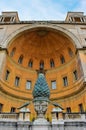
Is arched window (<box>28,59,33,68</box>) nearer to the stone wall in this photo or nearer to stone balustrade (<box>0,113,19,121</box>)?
stone balustrade (<box>0,113,19,121</box>)

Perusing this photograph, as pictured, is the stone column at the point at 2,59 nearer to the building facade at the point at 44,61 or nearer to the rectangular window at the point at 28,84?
the building facade at the point at 44,61

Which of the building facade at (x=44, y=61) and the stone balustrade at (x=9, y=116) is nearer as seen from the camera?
the stone balustrade at (x=9, y=116)

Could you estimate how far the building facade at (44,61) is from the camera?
23.3 m

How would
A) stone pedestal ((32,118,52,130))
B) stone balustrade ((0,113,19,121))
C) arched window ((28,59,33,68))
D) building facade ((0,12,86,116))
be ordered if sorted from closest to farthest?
1. stone pedestal ((32,118,52,130))
2. stone balustrade ((0,113,19,121))
3. building facade ((0,12,86,116))
4. arched window ((28,59,33,68))

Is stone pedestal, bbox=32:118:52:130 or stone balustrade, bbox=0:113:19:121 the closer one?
stone pedestal, bbox=32:118:52:130

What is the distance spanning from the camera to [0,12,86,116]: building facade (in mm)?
23297

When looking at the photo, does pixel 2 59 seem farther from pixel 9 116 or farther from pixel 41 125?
pixel 41 125

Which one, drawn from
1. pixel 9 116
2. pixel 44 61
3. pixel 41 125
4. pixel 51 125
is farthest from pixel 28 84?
pixel 41 125

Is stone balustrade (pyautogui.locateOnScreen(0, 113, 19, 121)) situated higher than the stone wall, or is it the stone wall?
stone balustrade (pyautogui.locateOnScreen(0, 113, 19, 121))

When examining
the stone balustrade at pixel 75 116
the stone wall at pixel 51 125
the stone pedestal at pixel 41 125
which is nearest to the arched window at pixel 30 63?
the stone balustrade at pixel 75 116

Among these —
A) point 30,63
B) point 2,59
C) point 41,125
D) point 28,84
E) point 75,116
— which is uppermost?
point 30,63

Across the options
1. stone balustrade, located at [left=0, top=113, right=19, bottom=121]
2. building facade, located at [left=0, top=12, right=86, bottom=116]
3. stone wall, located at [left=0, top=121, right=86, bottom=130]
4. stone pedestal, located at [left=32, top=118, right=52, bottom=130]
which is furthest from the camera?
building facade, located at [left=0, top=12, right=86, bottom=116]

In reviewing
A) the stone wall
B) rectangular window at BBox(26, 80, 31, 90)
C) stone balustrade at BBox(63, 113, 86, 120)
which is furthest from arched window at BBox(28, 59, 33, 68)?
the stone wall

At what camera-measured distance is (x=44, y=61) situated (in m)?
29.0
